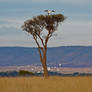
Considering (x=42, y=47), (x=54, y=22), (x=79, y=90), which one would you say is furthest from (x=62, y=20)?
(x=79, y=90)

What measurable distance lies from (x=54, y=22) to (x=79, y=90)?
72.8ft

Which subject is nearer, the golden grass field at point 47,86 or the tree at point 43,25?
the golden grass field at point 47,86

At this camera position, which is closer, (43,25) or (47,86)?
(47,86)

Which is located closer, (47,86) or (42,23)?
(47,86)


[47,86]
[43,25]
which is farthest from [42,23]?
[47,86]

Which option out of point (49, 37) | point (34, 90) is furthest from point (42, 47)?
point (34, 90)

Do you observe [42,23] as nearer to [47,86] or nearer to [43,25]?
[43,25]

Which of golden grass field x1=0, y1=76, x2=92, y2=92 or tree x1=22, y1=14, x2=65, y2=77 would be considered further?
tree x1=22, y1=14, x2=65, y2=77

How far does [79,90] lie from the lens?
16141 mm

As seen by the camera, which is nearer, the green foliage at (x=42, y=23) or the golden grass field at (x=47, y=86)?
the golden grass field at (x=47, y=86)

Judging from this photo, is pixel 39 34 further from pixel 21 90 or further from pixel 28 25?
pixel 21 90

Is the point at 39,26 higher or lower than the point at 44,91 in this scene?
lower

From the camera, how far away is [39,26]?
1501 inches

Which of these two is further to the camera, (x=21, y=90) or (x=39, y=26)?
(x=39, y=26)
